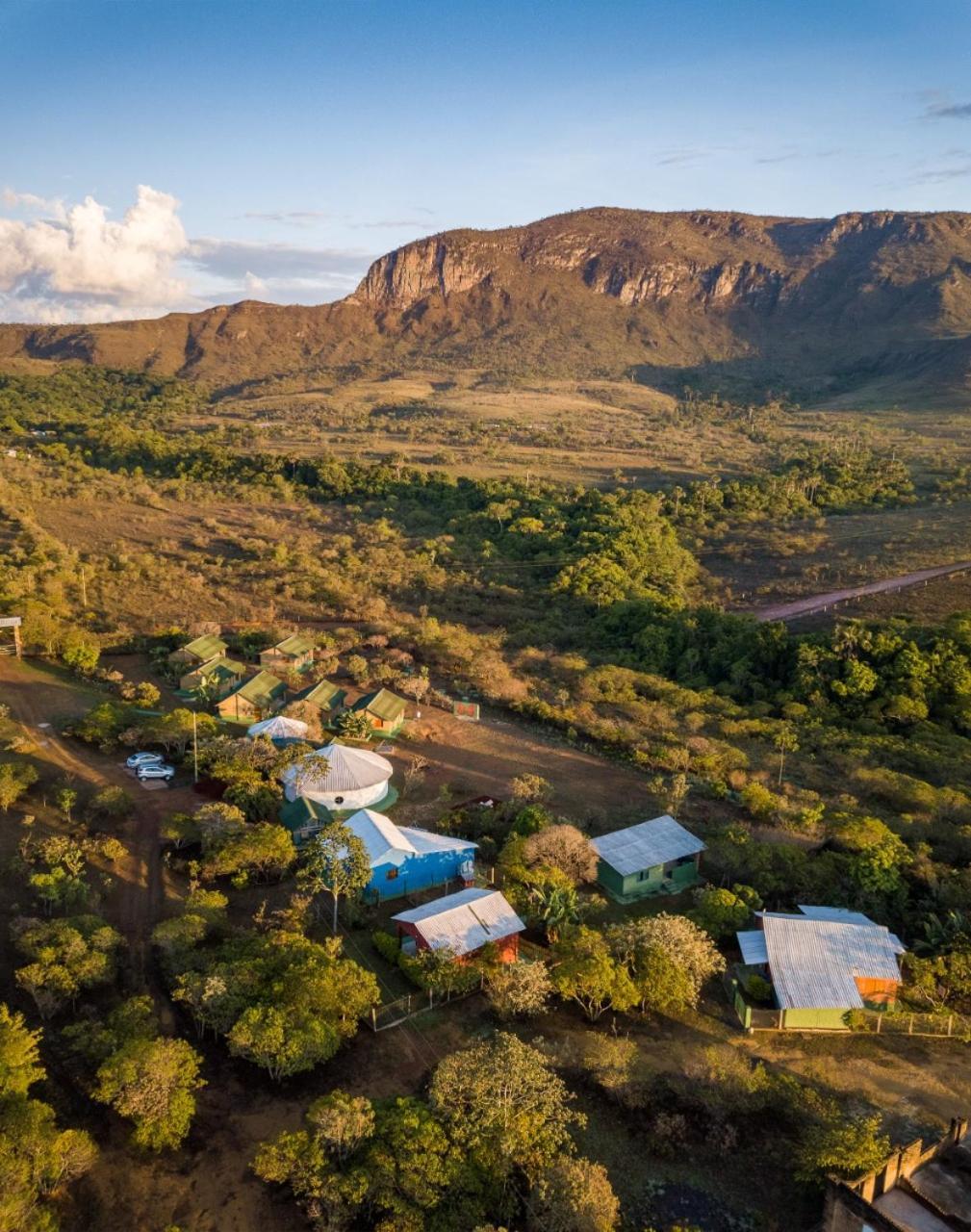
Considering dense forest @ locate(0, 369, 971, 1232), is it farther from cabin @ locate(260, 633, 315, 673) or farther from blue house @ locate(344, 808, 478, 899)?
cabin @ locate(260, 633, 315, 673)

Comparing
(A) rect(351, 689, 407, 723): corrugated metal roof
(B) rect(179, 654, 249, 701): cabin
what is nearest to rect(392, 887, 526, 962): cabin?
(A) rect(351, 689, 407, 723): corrugated metal roof

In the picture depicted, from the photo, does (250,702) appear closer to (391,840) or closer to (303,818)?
(303,818)

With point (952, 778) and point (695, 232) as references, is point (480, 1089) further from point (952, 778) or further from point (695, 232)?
point (695, 232)

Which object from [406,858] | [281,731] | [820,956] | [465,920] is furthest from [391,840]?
[820,956]

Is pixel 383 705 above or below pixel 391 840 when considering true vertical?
below

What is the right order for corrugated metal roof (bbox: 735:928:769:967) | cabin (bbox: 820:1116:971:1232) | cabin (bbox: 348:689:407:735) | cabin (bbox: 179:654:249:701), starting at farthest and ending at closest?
cabin (bbox: 179:654:249:701), cabin (bbox: 348:689:407:735), corrugated metal roof (bbox: 735:928:769:967), cabin (bbox: 820:1116:971:1232)

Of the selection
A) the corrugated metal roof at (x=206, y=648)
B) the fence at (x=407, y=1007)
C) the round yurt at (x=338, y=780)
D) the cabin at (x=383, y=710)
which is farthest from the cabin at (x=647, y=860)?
the corrugated metal roof at (x=206, y=648)
